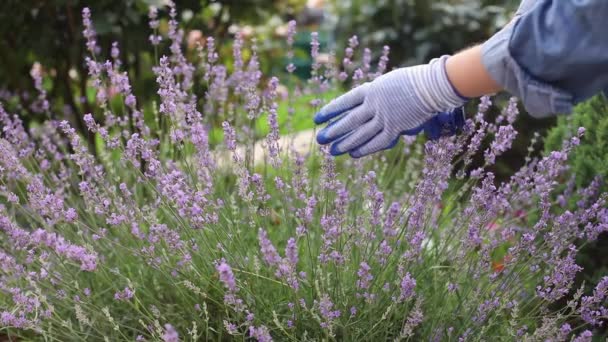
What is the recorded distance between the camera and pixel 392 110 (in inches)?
68.0

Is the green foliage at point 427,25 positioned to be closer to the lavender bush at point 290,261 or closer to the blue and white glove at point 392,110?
the lavender bush at point 290,261

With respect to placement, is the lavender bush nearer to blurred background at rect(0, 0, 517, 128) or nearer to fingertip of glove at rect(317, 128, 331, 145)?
fingertip of glove at rect(317, 128, 331, 145)

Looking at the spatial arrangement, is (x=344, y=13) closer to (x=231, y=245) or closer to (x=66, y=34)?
(x=66, y=34)

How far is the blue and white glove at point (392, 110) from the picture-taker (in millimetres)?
1679

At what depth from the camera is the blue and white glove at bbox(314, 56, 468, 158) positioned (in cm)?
168

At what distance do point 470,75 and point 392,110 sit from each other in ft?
0.65

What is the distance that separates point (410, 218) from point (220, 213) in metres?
0.58

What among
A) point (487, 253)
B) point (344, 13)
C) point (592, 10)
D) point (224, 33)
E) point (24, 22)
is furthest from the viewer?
point (344, 13)

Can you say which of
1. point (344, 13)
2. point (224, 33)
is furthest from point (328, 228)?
point (344, 13)

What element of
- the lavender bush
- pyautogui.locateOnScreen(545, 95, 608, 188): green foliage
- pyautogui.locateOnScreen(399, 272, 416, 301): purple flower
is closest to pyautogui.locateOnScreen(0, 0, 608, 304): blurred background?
pyautogui.locateOnScreen(545, 95, 608, 188): green foliage

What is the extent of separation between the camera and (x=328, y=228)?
1803 millimetres

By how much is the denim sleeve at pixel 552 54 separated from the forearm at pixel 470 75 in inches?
1.1

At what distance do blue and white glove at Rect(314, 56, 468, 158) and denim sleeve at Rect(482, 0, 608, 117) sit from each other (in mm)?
138

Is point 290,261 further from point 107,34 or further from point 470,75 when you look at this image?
point 107,34
